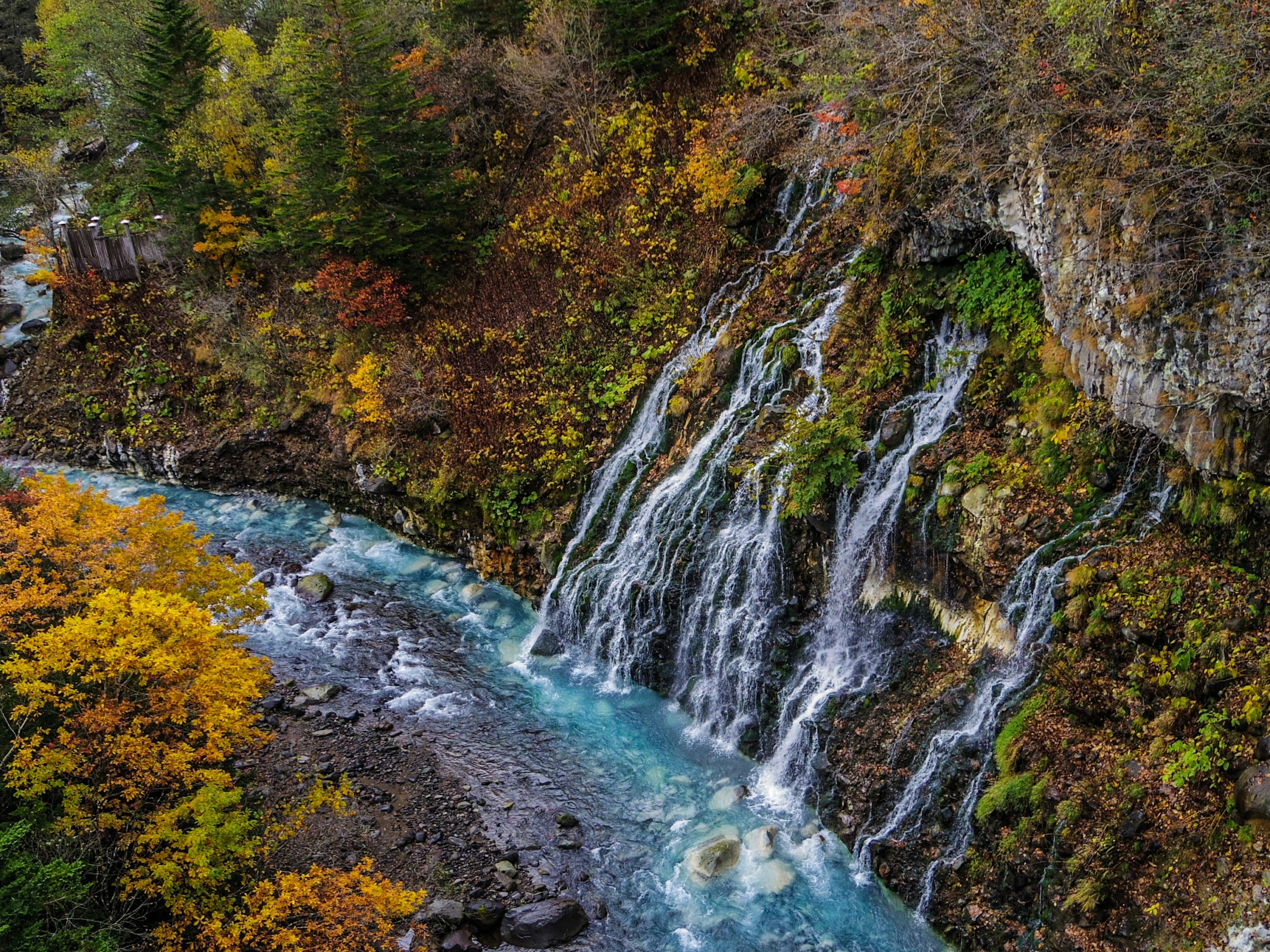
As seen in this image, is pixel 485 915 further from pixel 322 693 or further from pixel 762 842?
pixel 322 693

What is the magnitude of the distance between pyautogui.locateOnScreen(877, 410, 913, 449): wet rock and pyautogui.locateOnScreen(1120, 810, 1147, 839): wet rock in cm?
579

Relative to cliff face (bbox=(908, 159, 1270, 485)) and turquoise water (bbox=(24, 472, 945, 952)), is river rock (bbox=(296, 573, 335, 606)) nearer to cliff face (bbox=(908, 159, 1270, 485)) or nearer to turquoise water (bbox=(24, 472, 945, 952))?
turquoise water (bbox=(24, 472, 945, 952))

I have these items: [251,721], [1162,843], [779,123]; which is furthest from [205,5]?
[1162,843]

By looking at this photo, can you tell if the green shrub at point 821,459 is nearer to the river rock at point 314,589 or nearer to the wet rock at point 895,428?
the wet rock at point 895,428

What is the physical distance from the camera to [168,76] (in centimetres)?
2448

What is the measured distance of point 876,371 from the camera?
13195 millimetres

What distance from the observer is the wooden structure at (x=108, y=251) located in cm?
2586

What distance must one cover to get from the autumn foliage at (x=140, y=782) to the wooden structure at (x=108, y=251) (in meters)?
19.0

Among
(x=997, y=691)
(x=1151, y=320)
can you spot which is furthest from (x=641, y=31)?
(x=997, y=691)

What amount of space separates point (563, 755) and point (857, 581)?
5701 millimetres

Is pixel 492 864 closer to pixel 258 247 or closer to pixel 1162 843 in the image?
pixel 1162 843

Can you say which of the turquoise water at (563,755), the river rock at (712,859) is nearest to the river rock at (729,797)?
→ the turquoise water at (563,755)

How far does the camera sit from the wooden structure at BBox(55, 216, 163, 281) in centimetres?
2586

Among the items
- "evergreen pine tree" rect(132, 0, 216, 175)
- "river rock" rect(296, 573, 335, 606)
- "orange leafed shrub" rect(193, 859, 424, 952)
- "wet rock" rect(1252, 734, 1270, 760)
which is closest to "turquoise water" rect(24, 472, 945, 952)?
"river rock" rect(296, 573, 335, 606)
